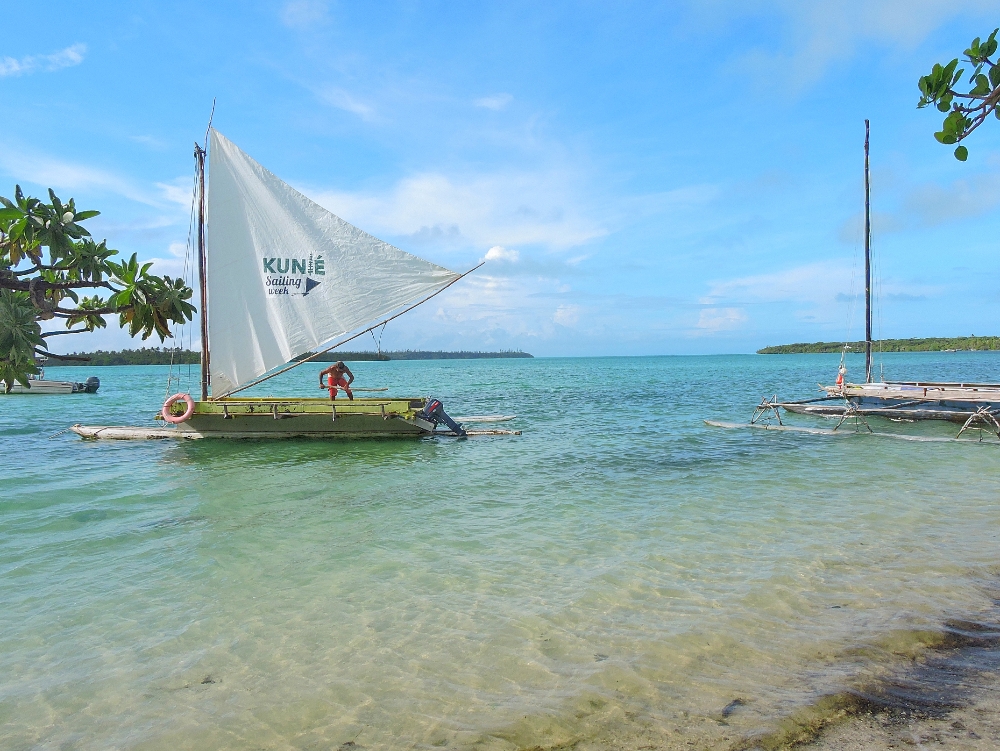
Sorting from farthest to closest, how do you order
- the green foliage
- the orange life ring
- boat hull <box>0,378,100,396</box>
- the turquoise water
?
1. boat hull <box>0,378,100,396</box>
2. the orange life ring
3. the turquoise water
4. the green foliage

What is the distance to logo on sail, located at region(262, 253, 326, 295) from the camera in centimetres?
1734

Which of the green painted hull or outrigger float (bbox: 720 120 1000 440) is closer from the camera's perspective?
the green painted hull

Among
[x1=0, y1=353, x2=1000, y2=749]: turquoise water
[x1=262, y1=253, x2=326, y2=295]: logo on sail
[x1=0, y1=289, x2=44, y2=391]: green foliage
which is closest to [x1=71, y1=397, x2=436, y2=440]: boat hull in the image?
[x1=262, y1=253, x2=326, y2=295]: logo on sail

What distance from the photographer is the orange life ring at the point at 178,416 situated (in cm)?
1862

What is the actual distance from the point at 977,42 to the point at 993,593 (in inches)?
253

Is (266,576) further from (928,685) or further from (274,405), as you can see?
(274,405)

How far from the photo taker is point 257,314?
692 inches

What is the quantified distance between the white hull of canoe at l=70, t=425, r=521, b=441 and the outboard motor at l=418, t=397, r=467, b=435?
26 cm

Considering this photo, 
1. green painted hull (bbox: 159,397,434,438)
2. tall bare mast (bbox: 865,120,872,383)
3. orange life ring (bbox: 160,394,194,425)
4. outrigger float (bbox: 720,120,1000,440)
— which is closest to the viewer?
orange life ring (bbox: 160,394,194,425)

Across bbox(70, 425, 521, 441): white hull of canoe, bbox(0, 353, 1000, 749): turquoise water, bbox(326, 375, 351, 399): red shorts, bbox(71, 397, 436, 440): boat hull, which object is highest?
bbox(326, 375, 351, 399): red shorts

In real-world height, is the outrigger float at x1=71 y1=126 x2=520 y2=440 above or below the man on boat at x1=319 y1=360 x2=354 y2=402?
above

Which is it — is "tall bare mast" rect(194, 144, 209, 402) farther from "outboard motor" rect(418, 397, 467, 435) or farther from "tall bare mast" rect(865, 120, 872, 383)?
"tall bare mast" rect(865, 120, 872, 383)

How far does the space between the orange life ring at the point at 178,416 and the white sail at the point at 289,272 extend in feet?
7.17

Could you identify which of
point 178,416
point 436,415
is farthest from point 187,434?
point 436,415
